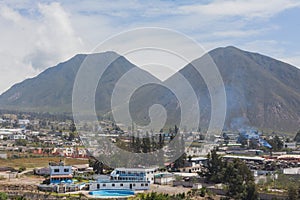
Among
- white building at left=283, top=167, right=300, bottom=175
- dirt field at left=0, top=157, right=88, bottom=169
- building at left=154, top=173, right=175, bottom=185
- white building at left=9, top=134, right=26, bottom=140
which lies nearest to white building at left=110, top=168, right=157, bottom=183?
building at left=154, top=173, right=175, bottom=185

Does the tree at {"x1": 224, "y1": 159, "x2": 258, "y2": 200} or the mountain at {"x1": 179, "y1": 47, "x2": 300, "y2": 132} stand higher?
the mountain at {"x1": 179, "y1": 47, "x2": 300, "y2": 132}

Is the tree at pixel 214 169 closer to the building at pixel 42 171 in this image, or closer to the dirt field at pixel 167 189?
the dirt field at pixel 167 189

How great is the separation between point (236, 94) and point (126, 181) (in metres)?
55.8

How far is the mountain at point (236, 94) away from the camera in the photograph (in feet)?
212

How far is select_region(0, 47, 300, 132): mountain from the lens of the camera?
212 ft

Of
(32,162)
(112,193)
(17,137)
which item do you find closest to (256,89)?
(17,137)

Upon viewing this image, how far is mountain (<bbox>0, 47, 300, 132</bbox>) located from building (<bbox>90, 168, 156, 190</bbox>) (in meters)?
27.6

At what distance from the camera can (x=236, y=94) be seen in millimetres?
72812

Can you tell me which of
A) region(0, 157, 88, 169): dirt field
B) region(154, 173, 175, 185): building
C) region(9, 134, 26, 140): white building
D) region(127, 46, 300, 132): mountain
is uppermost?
region(127, 46, 300, 132): mountain

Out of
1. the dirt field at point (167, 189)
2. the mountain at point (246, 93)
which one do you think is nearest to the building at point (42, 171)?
the dirt field at point (167, 189)

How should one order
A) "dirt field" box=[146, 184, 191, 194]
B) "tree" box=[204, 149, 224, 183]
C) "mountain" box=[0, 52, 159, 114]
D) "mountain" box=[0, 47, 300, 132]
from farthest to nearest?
"mountain" box=[0, 52, 159, 114], "mountain" box=[0, 47, 300, 132], "tree" box=[204, 149, 224, 183], "dirt field" box=[146, 184, 191, 194]

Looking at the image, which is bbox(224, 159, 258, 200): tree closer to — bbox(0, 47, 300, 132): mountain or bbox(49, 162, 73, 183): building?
bbox(49, 162, 73, 183): building

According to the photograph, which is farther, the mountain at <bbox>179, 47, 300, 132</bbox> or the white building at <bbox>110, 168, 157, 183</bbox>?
the mountain at <bbox>179, 47, 300, 132</bbox>

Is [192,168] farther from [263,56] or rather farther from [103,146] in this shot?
[263,56]
